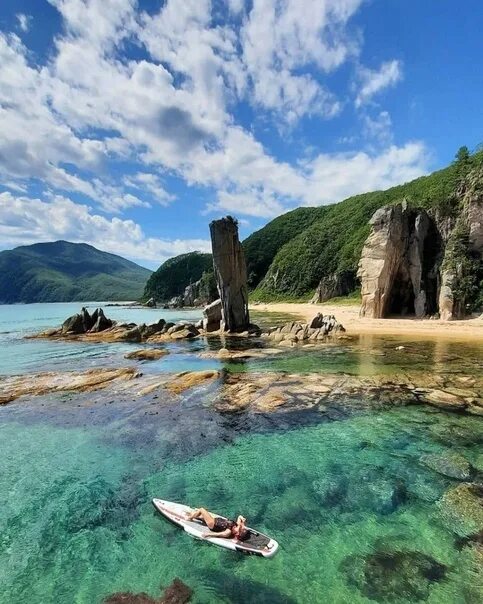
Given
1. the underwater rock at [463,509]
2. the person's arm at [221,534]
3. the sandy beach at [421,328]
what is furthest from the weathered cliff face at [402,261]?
the person's arm at [221,534]

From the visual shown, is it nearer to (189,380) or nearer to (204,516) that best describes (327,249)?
(189,380)

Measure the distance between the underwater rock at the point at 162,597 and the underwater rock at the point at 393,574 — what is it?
10.8 ft

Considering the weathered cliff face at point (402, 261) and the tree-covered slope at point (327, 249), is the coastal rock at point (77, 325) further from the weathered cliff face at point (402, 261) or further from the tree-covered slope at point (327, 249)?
the tree-covered slope at point (327, 249)

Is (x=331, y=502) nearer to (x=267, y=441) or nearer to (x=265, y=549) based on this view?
(x=265, y=549)

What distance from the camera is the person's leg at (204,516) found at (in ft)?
29.7

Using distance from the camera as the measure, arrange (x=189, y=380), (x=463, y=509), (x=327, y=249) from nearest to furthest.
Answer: (x=463, y=509) → (x=189, y=380) → (x=327, y=249)

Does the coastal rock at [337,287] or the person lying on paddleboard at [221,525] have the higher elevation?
the coastal rock at [337,287]

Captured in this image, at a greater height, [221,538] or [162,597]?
[221,538]

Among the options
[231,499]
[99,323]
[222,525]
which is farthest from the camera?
[99,323]

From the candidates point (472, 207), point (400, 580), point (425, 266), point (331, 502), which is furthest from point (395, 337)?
point (400, 580)

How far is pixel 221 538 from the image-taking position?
857cm

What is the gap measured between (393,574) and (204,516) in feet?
14.5

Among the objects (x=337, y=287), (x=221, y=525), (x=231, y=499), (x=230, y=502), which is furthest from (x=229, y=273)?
(x=337, y=287)

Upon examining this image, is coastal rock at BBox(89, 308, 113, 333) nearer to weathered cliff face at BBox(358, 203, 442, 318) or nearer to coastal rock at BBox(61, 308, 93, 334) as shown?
coastal rock at BBox(61, 308, 93, 334)
